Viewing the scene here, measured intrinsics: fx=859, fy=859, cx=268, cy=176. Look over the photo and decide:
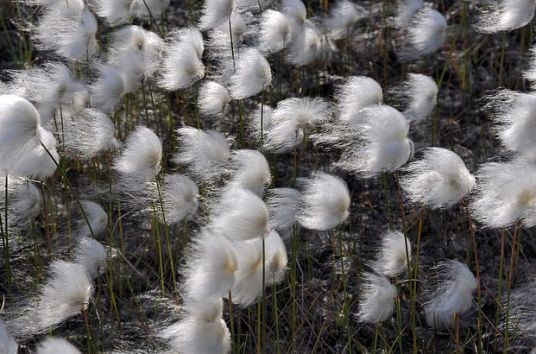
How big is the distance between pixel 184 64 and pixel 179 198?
497 mm

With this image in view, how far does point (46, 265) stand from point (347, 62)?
171 centimetres

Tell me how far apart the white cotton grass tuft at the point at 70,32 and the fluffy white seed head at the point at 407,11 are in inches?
53.1

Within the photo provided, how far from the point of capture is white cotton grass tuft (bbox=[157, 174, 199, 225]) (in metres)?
2.46

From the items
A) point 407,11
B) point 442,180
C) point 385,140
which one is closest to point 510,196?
point 442,180

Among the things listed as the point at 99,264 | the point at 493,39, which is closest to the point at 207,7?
the point at 99,264

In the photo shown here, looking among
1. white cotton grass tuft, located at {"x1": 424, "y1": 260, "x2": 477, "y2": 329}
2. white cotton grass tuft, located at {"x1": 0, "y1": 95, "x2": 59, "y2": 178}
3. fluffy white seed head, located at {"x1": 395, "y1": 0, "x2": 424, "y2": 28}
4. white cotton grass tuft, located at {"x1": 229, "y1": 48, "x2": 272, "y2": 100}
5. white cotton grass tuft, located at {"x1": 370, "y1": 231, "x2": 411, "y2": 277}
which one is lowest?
white cotton grass tuft, located at {"x1": 424, "y1": 260, "x2": 477, "y2": 329}

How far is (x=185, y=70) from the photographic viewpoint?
8.97 ft

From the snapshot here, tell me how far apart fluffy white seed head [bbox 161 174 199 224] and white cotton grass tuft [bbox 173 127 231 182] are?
89 millimetres

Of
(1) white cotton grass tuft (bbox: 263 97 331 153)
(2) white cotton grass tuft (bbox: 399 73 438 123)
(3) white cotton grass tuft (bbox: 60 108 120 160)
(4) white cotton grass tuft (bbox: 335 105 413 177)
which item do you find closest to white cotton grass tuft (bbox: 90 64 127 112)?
(3) white cotton grass tuft (bbox: 60 108 120 160)

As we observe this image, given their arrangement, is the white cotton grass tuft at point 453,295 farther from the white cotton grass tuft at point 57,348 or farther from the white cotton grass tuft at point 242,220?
the white cotton grass tuft at point 57,348

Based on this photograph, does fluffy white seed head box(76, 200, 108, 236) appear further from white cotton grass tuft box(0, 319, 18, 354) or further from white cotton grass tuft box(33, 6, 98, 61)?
white cotton grass tuft box(0, 319, 18, 354)

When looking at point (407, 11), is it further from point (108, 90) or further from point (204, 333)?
point (204, 333)

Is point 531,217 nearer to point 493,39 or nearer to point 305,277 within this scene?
point 305,277

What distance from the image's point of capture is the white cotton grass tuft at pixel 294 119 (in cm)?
258
